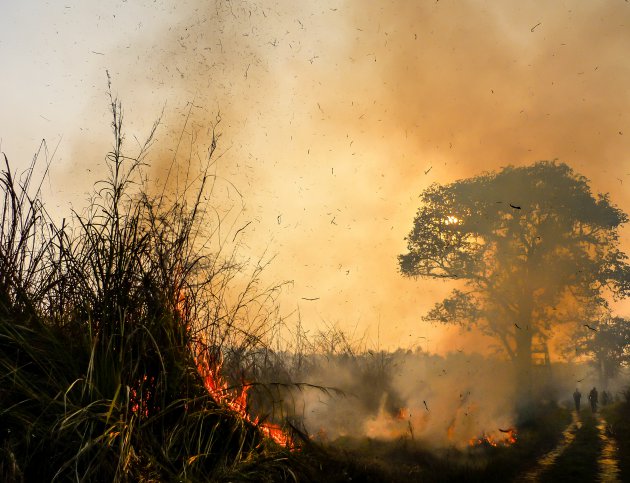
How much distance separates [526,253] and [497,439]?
10.0 m

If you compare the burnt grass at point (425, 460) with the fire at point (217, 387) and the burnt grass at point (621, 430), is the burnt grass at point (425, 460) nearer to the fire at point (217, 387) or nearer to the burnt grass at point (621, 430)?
the fire at point (217, 387)

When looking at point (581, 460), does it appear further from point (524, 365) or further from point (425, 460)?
point (524, 365)

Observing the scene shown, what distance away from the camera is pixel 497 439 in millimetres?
13867

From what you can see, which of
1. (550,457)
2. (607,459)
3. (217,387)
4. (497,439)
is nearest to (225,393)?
(217,387)

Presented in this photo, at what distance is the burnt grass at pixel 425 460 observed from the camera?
776 centimetres

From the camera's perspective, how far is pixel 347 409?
12758mm

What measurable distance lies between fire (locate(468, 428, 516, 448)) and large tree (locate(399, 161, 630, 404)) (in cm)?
740

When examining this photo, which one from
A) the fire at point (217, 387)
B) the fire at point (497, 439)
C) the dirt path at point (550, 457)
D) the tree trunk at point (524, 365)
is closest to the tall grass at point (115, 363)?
the fire at point (217, 387)

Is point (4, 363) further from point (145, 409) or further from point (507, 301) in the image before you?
point (507, 301)

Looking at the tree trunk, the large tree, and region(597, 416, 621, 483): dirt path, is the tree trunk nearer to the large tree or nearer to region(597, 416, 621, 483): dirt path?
the large tree

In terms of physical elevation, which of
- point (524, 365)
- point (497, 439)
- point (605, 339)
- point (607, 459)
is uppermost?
point (605, 339)

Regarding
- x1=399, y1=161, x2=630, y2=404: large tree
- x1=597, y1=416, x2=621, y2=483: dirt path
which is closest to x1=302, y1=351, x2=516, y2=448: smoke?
x1=597, y1=416, x2=621, y2=483: dirt path

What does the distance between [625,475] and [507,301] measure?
13583 millimetres

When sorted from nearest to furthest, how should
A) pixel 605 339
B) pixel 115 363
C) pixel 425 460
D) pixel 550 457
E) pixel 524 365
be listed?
pixel 115 363, pixel 425 460, pixel 550 457, pixel 524 365, pixel 605 339
